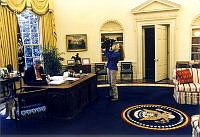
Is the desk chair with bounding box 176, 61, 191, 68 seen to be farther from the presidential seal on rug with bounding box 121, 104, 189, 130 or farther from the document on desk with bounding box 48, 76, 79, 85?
the document on desk with bounding box 48, 76, 79, 85

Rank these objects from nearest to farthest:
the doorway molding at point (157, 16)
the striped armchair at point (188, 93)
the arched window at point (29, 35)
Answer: the striped armchair at point (188, 93)
the arched window at point (29, 35)
the doorway molding at point (157, 16)

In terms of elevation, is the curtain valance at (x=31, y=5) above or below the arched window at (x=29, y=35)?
above

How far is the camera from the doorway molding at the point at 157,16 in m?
7.64

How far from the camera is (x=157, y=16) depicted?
308 inches

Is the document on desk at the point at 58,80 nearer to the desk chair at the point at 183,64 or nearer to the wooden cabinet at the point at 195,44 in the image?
the desk chair at the point at 183,64

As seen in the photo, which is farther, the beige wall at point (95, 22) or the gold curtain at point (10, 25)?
the beige wall at point (95, 22)

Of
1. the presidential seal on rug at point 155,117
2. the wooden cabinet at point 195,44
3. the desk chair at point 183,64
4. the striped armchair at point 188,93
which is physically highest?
the wooden cabinet at point 195,44

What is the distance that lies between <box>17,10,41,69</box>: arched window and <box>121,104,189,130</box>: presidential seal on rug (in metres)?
4.54

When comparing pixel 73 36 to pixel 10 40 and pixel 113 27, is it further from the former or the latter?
pixel 10 40

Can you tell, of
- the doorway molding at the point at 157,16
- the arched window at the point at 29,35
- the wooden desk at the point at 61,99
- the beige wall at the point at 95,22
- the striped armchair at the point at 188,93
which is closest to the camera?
the wooden desk at the point at 61,99

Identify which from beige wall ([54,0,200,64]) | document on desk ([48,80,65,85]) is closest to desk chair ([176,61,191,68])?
beige wall ([54,0,200,64])

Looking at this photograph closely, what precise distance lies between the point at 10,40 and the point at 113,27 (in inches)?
166

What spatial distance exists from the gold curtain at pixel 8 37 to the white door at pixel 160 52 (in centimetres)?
531

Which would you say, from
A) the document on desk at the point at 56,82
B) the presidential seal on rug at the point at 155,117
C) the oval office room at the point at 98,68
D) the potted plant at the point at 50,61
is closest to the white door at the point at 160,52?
the oval office room at the point at 98,68
